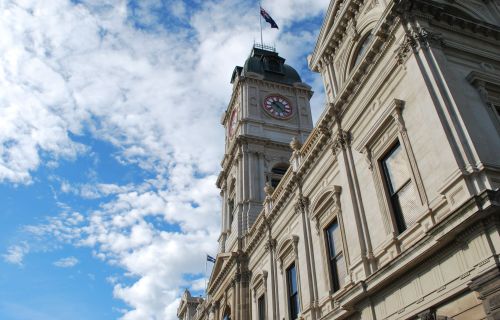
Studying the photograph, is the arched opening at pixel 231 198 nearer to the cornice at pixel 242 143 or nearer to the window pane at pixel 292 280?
the cornice at pixel 242 143

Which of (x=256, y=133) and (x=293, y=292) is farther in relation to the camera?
(x=256, y=133)

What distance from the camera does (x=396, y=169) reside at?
13.8 metres

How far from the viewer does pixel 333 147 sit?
1748 centimetres

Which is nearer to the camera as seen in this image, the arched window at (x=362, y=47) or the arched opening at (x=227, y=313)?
the arched window at (x=362, y=47)

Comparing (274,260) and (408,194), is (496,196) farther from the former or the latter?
(274,260)

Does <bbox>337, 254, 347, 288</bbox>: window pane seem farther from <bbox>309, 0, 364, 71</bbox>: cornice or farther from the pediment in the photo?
the pediment

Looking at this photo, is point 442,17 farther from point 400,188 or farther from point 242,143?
point 242,143

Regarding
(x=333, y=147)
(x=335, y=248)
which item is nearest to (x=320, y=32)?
(x=333, y=147)

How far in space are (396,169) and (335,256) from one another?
4819 millimetres

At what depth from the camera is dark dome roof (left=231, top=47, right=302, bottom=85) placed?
4078 cm

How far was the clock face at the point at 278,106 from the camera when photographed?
37.8 m

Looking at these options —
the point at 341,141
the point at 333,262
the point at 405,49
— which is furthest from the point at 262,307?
the point at 405,49

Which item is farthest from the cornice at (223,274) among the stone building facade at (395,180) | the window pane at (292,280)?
the window pane at (292,280)

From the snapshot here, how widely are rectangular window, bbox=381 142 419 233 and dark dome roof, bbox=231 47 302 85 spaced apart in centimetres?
2646
